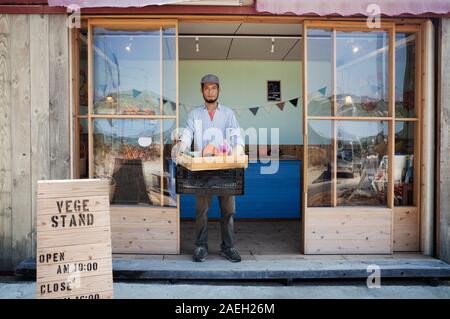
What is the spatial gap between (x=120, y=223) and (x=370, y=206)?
2.93m

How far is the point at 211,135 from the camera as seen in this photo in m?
4.45

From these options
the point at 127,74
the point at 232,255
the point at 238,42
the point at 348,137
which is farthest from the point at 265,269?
the point at 238,42

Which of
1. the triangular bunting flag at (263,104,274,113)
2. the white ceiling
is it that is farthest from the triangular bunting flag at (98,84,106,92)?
the triangular bunting flag at (263,104,274,113)

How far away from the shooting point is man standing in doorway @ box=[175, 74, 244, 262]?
437 cm

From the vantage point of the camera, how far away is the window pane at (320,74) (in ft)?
15.4

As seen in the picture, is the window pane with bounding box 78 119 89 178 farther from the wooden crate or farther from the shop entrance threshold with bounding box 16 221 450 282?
the wooden crate

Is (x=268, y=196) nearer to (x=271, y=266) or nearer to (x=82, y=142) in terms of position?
(x=271, y=266)

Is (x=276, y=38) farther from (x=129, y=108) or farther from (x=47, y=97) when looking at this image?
(x=47, y=97)

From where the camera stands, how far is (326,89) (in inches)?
188

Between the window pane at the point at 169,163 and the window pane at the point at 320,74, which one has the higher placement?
the window pane at the point at 320,74

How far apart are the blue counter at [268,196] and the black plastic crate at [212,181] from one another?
260 cm

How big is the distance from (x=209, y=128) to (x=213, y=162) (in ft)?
2.57

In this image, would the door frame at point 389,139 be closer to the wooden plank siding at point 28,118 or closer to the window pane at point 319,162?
the window pane at point 319,162

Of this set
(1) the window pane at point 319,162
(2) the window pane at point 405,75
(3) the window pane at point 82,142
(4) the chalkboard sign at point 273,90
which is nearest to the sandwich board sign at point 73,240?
(3) the window pane at point 82,142
